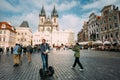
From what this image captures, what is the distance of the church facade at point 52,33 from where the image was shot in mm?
97562

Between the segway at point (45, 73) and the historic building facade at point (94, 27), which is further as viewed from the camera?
the historic building facade at point (94, 27)

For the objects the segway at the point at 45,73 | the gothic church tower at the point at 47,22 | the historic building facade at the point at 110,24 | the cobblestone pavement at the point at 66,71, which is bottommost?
the cobblestone pavement at the point at 66,71

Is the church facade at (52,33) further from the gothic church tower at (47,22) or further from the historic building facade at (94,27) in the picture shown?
the historic building facade at (94,27)

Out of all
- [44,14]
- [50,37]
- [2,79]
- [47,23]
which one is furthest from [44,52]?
[44,14]

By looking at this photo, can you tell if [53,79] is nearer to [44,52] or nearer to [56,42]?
[44,52]

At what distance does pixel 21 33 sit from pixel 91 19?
4011cm

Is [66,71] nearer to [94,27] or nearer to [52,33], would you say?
[94,27]

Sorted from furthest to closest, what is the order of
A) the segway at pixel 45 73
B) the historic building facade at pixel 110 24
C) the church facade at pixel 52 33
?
the church facade at pixel 52 33 → the historic building facade at pixel 110 24 → the segway at pixel 45 73

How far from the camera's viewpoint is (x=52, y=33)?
103312 mm

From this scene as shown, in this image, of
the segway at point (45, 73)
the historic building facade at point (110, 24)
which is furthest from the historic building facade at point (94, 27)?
the segway at point (45, 73)

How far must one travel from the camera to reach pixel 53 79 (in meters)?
6.65

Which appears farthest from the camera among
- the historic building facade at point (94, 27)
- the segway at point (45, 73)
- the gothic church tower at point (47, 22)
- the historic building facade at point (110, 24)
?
the gothic church tower at point (47, 22)

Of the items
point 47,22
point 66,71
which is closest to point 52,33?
point 47,22

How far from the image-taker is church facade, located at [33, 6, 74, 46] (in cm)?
9756
